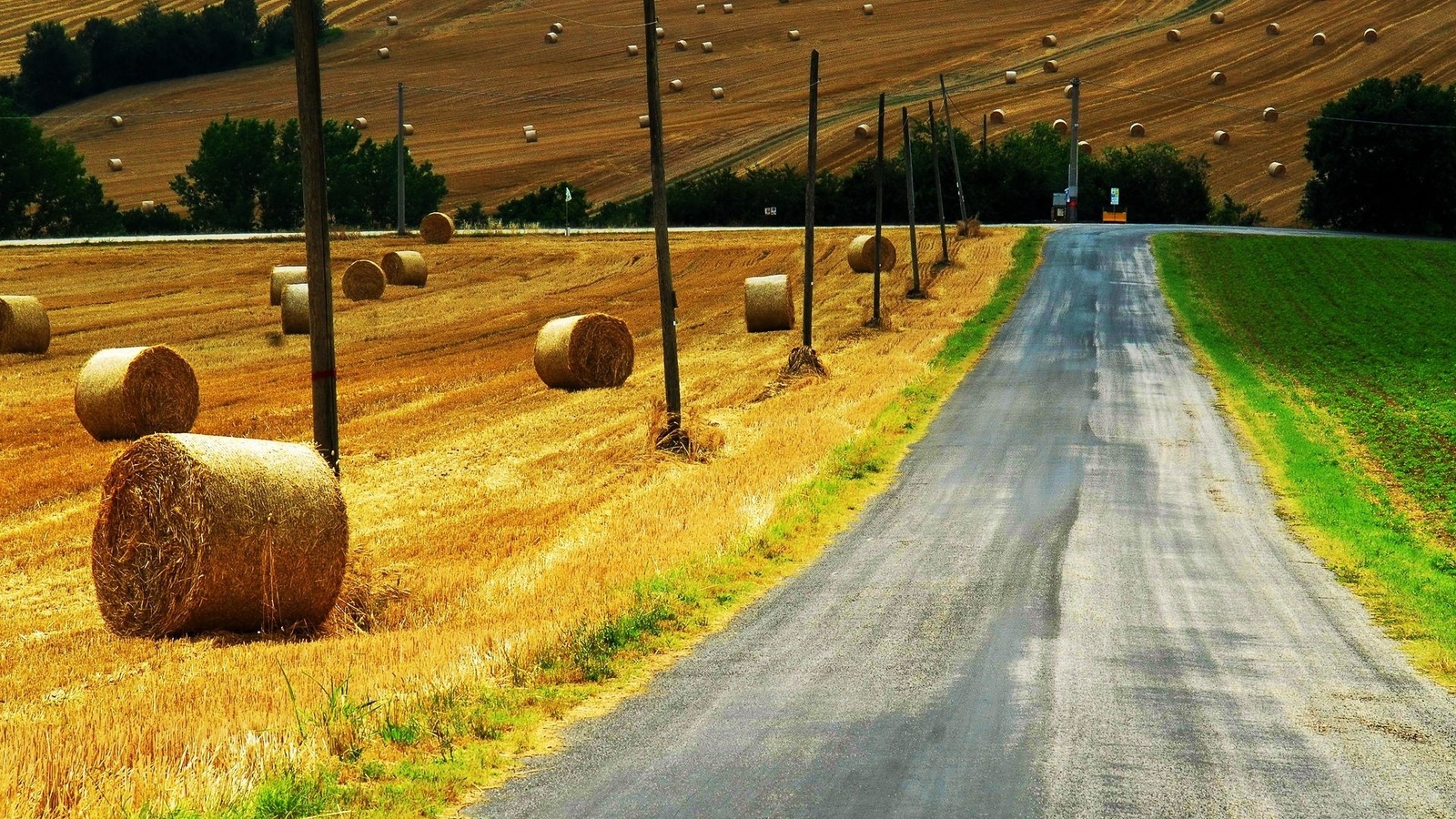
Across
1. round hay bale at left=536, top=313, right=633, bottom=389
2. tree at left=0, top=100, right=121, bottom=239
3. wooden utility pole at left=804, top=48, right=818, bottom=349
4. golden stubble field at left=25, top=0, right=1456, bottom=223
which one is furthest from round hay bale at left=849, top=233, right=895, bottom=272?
tree at left=0, top=100, right=121, bottom=239

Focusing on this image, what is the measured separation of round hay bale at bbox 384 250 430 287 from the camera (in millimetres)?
53688

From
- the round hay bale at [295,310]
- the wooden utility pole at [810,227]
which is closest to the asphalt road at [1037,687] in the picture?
the wooden utility pole at [810,227]

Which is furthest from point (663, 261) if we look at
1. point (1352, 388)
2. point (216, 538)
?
point (1352, 388)

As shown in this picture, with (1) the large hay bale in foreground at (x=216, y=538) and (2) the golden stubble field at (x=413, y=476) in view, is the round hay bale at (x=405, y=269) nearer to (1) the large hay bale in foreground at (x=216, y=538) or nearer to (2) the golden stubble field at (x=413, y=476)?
(2) the golden stubble field at (x=413, y=476)

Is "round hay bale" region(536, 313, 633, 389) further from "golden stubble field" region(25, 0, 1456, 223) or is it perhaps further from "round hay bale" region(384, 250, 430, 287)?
"golden stubble field" region(25, 0, 1456, 223)

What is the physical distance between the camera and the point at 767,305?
41875mm

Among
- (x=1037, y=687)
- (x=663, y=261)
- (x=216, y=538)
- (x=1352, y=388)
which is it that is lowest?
(x=1352, y=388)

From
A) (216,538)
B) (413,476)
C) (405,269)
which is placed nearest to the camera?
(216,538)

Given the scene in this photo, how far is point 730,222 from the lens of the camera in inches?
3295

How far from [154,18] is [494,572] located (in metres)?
117

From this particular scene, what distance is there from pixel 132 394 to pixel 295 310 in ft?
53.9

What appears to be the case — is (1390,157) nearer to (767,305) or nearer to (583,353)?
(767,305)

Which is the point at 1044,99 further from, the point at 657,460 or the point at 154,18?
the point at 657,460

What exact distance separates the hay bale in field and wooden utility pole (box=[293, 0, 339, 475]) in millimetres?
A: 26556
